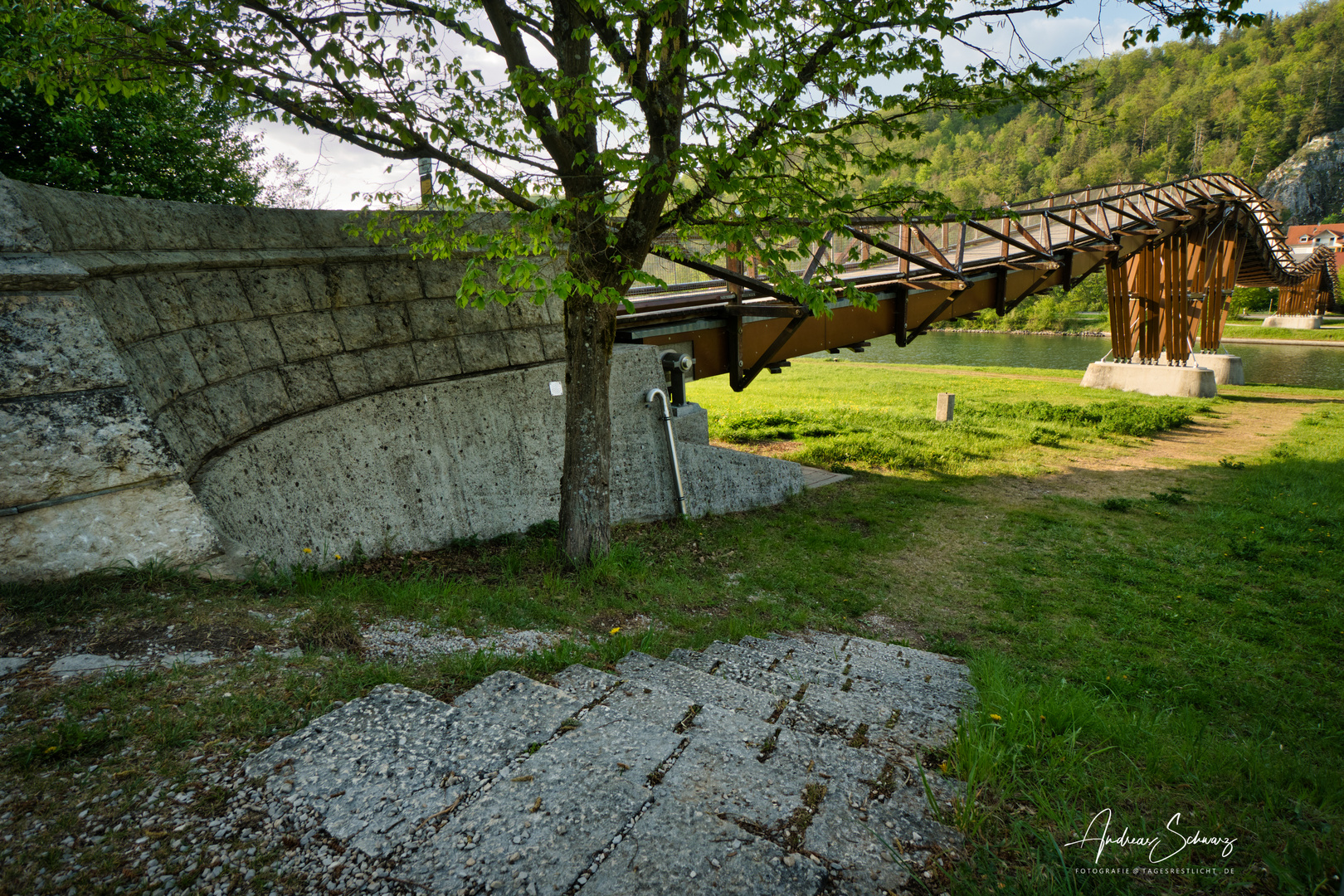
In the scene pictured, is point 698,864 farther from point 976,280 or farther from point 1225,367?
point 1225,367

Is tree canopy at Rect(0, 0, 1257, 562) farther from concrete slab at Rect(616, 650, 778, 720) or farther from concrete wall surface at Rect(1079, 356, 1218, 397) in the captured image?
concrete wall surface at Rect(1079, 356, 1218, 397)

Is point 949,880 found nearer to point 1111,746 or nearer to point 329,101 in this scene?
point 1111,746

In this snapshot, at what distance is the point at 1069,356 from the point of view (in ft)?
124

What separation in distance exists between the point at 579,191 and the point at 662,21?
150 centimetres

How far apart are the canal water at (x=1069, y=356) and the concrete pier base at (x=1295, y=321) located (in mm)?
10144

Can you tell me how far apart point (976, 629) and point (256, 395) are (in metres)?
6.87

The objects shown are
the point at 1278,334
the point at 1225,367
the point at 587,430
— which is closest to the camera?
the point at 587,430

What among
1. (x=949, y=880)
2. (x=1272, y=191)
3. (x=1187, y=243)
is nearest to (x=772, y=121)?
(x=949, y=880)

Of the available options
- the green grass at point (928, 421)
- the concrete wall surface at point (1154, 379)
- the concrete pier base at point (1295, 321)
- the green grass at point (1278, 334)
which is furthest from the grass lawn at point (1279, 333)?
the green grass at point (928, 421)

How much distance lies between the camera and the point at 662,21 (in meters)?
4.87

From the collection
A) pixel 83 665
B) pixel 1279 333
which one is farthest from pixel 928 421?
pixel 1279 333

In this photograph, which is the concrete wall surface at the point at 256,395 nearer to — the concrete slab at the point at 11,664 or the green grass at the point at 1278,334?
the concrete slab at the point at 11,664

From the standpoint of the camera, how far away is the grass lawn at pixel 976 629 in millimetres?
2145

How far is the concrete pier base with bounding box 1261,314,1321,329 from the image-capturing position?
1916 inches
